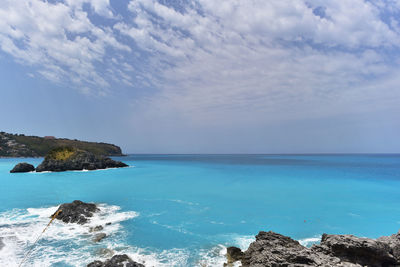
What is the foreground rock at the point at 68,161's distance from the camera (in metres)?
56.3

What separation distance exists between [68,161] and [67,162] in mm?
447

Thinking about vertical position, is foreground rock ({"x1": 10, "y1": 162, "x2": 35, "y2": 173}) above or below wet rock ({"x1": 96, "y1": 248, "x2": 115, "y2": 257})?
above

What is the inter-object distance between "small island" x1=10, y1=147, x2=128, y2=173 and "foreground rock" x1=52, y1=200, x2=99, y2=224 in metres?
49.4

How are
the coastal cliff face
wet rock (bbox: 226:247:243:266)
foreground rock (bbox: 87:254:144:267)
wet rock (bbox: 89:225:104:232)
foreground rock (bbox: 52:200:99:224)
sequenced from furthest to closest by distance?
the coastal cliff face
foreground rock (bbox: 52:200:99:224)
wet rock (bbox: 89:225:104:232)
wet rock (bbox: 226:247:243:266)
foreground rock (bbox: 87:254:144:267)

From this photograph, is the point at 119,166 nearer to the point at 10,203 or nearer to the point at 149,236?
the point at 10,203

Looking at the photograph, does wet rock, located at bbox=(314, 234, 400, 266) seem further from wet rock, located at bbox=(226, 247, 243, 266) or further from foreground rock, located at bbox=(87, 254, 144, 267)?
foreground rock, located at bbox=(87, 254, 144, 267)

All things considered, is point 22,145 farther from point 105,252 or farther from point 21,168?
point 105,252

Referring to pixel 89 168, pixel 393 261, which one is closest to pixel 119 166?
pixel 89 168

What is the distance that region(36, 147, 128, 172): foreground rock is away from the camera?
56.3 m

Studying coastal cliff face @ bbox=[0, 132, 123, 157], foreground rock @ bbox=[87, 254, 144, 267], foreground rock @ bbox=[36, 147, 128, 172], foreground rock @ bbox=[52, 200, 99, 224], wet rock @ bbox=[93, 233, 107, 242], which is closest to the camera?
A: foreground rock @ bbox=[87, 254, 144, 267]

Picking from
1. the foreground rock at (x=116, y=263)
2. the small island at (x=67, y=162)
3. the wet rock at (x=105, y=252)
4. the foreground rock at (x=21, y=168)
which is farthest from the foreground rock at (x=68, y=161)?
the foreground rock at (x=116, y=263)

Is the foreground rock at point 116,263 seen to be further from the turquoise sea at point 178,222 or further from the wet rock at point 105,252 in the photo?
the wet rock at point 105,252

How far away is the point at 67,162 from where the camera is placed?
5928 centimetres

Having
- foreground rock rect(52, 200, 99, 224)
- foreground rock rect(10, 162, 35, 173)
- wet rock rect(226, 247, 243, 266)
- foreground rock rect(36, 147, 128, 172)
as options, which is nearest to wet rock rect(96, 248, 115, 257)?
foreground rock rect(52, 200, 99, 224)
